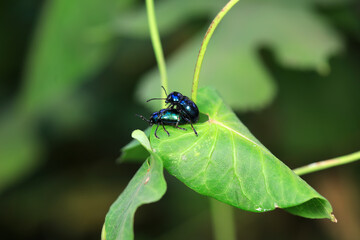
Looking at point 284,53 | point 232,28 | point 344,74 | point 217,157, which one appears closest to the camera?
point 217,157

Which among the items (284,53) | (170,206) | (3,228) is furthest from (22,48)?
(284,53)

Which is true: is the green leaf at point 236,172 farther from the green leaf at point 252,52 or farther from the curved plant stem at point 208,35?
the green leaf at point 252,52

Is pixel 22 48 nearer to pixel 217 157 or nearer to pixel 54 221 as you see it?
pixel 54 221

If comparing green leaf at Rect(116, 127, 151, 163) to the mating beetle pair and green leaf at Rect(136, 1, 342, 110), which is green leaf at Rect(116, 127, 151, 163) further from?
green leaf at Rect(136, 1, 342, 110)

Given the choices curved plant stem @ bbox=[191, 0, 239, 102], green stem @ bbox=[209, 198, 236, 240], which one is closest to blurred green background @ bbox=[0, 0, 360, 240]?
green stem @ bbox=[209, 198, 236, 240]

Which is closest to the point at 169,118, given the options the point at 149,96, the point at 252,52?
the point at 149,96

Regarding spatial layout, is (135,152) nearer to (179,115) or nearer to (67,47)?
(179,115)
